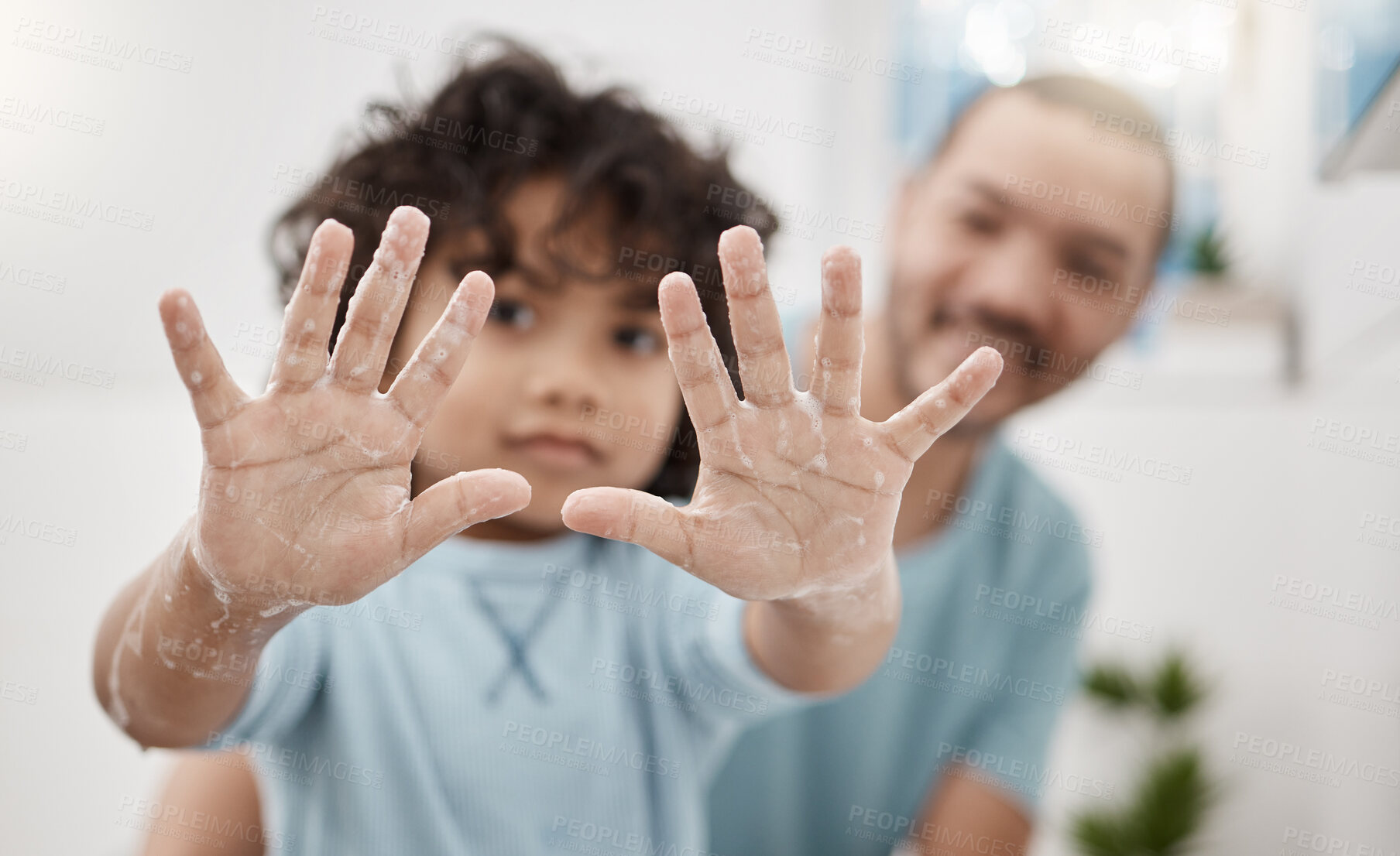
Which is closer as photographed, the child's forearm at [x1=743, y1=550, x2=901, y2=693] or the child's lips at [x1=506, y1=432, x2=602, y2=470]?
the child's forearm at [x1=743, y1=550, x2=901, y2=693]

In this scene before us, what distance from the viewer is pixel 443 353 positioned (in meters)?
0.46

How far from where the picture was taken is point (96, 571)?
3.75 ft

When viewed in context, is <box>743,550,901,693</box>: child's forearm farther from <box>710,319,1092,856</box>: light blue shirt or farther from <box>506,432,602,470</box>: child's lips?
<box>710,319,1092,856</box>: light blue shirt

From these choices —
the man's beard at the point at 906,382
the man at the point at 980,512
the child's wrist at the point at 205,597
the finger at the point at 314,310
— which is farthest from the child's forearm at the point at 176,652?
the man's beard at the point at 906,382

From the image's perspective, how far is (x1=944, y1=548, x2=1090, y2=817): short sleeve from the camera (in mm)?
999

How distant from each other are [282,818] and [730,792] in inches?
19.7

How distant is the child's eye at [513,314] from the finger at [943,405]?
13.9 inches

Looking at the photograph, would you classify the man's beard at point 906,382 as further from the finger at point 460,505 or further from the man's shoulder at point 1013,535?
the finger at point 460,505

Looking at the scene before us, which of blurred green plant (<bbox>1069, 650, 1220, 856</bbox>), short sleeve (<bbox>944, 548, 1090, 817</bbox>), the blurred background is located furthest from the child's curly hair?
blurred green plant (<bbox>1069, 650, 1220, 856</bbox>)

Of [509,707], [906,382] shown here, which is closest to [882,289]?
[906,382]

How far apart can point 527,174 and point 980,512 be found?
0.65 meters

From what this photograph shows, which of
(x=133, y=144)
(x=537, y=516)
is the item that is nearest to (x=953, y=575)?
(x=537, y=516)

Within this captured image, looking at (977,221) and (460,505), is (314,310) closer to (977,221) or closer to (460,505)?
(460,505)

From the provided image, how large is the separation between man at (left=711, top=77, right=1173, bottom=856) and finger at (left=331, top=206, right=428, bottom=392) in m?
0.66
